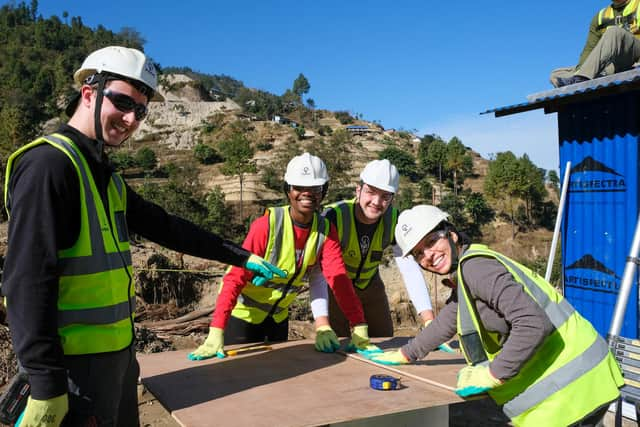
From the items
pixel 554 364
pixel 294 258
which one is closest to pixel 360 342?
pixel 294 258

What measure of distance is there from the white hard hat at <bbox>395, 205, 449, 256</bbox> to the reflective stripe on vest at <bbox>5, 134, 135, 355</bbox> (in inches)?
52.7

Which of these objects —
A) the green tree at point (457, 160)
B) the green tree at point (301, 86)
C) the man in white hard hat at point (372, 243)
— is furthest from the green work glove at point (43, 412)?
the green tree at point (301, 86)

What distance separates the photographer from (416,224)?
2.55 meters

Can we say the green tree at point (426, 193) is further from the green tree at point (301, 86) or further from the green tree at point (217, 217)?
the green tree at point (301, 86)

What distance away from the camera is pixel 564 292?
211 inches

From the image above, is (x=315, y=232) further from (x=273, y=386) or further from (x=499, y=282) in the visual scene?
(x=499, y=282)

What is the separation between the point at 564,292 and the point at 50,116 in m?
48.9

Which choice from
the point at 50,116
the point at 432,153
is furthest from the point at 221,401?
the point at 50,116

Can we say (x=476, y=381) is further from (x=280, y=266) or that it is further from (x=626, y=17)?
(x=626, y=17)

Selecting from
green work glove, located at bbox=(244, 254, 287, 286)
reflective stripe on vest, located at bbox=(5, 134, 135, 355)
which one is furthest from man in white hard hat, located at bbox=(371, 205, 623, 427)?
reflective stripe on vest, located at bbox=(5, 134, 135, 355)

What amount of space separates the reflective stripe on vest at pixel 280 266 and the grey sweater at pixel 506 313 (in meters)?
1.58

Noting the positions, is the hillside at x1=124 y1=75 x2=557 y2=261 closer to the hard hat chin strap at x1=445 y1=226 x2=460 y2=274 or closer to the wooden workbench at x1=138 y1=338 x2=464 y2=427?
the wooden workbench at x1=138 y1=338 x2=464 y2=427

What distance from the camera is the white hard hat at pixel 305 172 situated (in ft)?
11.8

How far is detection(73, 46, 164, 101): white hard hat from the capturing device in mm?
2059
